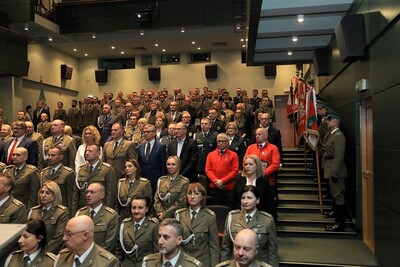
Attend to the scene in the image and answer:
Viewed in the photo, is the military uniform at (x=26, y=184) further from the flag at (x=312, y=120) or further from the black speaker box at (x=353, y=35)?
the black speaker box at (x=353, y=35)

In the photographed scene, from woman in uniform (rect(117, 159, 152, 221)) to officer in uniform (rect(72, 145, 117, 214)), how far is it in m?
0.12

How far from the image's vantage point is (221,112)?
8945 mm

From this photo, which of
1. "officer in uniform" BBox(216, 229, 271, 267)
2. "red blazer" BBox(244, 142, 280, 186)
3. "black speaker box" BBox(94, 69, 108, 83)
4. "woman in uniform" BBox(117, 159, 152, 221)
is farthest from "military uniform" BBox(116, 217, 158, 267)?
"black speaker box" BBox(94, 69, 108, 83)

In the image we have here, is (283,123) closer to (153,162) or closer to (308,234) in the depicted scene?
(308,234)

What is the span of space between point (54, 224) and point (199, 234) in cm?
147

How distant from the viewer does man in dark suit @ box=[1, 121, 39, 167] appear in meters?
5.62

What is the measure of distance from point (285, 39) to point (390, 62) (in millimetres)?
4066

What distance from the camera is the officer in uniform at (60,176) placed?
462 cm

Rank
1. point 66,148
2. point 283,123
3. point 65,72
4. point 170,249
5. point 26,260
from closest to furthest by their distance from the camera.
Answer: point 170,249 → point 26,260 → point 66,148 → point 283,123 → point 65,72

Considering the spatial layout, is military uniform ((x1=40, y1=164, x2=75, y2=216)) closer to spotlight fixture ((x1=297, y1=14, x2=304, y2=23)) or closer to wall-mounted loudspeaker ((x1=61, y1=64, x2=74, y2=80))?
spotlight fixture ((x1=297, y1=14, x2=304, y2=23))

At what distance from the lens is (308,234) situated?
5832 millimetres

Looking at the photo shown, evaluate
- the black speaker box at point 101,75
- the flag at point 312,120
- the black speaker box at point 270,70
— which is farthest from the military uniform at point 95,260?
the black speaker box at point 101,75

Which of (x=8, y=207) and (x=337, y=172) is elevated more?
(x=337, y=172)

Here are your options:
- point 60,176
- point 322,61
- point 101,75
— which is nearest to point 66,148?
point 60,176
